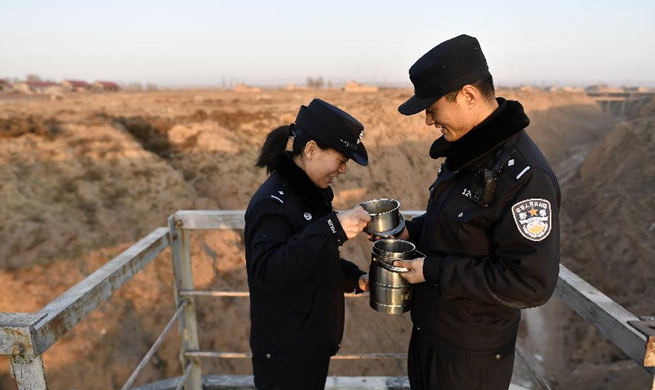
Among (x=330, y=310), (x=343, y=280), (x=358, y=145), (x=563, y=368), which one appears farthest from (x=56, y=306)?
(x=563, y=368)

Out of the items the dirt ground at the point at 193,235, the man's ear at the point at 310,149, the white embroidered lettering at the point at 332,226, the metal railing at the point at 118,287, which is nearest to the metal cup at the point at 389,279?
the white embroidered lettering at the point at 332,226

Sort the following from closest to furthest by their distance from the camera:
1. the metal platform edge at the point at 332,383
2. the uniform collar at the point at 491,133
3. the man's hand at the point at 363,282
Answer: the uniform collar at the point at 491,133
the man's hand at the point at 363,282
the metal platform edge at the point at 332,383

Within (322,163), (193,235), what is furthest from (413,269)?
(193,235)

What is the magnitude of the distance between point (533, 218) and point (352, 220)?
797mm

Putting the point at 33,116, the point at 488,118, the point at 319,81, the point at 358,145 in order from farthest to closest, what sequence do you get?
the point at 319,81
the point at 33,116
the point at 358,145
the point at 488,118

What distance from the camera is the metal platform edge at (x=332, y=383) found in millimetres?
3146

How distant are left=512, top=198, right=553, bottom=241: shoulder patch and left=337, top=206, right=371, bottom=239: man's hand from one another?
0.69 meters

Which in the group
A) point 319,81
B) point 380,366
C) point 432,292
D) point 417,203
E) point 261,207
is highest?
point 319,81

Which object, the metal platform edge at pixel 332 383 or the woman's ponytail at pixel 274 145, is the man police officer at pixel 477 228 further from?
the metal platform edge at pixel 332 383

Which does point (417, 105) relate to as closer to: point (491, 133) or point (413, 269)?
point (491, 133)

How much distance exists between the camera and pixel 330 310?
86.5 inches

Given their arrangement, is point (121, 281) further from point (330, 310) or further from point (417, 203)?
point (417, 203)

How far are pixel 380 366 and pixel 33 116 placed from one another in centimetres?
1531

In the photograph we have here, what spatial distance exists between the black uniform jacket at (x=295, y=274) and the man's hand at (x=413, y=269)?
1.15ft
